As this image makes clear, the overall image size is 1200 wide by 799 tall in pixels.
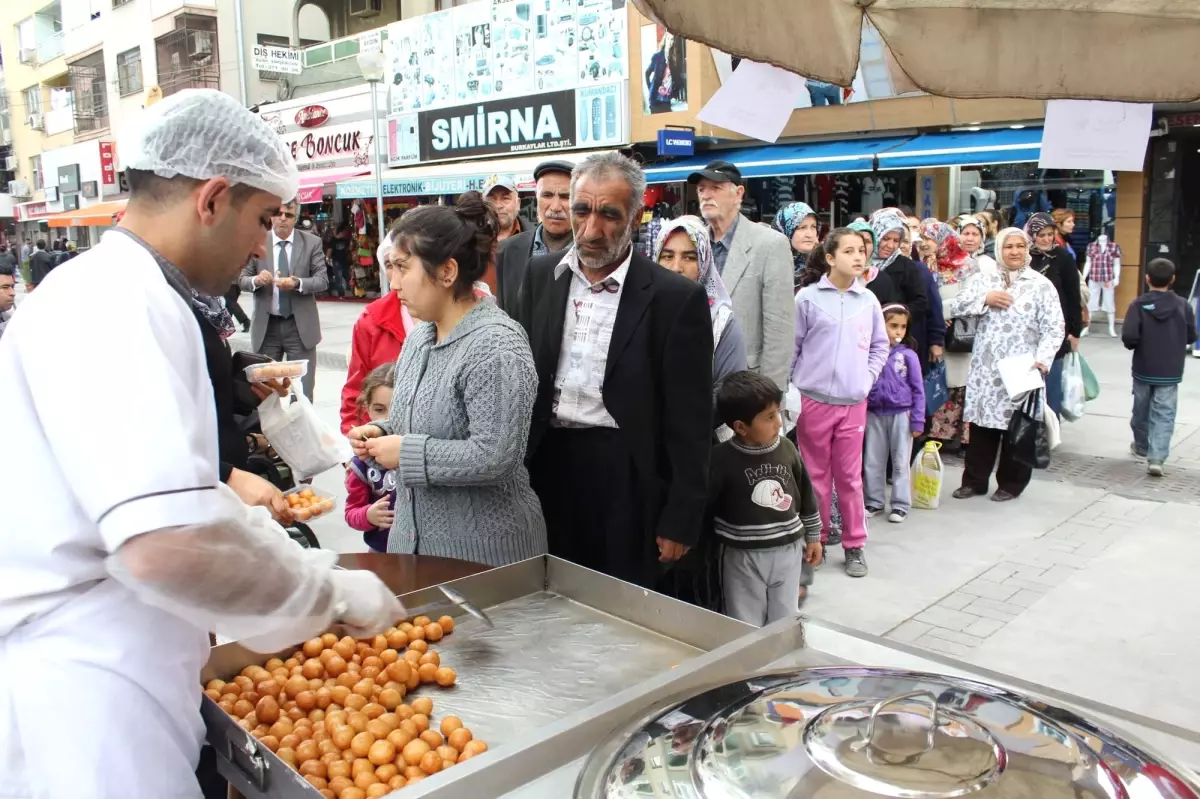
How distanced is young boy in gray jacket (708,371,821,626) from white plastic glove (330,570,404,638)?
6.19 feet

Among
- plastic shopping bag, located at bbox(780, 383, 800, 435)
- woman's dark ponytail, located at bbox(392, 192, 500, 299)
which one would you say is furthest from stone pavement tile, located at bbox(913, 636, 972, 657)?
woman's dark ponytail, located at bbox(392, 192, 500, 299)

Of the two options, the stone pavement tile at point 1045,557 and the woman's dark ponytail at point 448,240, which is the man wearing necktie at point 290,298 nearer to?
the woman's dark ponytail at point 448,240

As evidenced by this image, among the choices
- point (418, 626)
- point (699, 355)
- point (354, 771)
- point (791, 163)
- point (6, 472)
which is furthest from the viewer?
point (791, 163)

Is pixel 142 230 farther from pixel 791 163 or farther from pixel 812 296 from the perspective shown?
pixel 791 163

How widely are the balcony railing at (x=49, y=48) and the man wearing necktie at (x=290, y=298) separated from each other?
32779 millimetres

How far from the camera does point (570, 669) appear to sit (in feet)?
6.23

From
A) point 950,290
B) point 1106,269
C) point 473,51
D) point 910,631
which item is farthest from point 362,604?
point 473,51

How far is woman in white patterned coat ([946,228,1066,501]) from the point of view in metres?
5.92

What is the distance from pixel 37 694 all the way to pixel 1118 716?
1.61 metres

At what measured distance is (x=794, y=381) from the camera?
501cm

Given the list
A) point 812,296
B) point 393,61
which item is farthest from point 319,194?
point 812,296

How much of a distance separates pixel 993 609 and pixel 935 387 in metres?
2.54

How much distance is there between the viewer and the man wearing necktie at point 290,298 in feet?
23.8

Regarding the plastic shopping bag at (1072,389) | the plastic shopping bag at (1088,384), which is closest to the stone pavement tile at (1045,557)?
the plastic shopping bag at (1072,389)
